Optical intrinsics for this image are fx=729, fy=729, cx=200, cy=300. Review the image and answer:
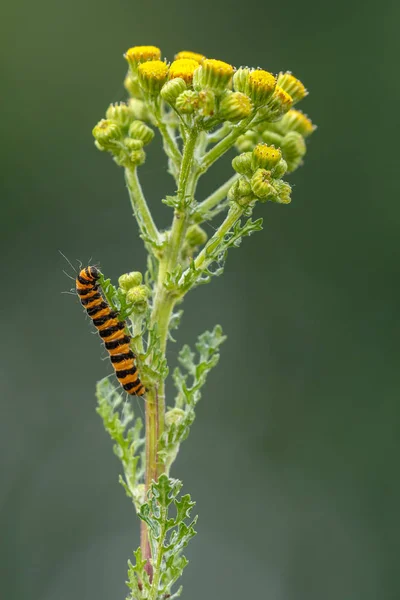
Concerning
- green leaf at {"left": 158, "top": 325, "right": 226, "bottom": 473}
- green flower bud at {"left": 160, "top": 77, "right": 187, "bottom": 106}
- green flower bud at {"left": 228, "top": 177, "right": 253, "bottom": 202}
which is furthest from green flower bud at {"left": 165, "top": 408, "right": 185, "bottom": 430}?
green flower bud at {"left": 160, "top": 77, "right": 187, "bottom": 106}

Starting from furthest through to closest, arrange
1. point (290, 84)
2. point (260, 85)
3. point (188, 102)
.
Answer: point (290, 84) → point (260, 85) → point (188, 102)

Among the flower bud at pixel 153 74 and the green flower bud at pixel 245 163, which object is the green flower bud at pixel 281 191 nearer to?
the green flower bud at pixel 245 163

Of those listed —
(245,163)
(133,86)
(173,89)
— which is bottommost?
(245,163)

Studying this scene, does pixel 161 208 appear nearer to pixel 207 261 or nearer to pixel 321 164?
pixel 321 164

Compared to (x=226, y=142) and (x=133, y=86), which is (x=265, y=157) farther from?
(x=133, y=86)

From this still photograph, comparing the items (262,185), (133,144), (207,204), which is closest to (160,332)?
(207,204)
